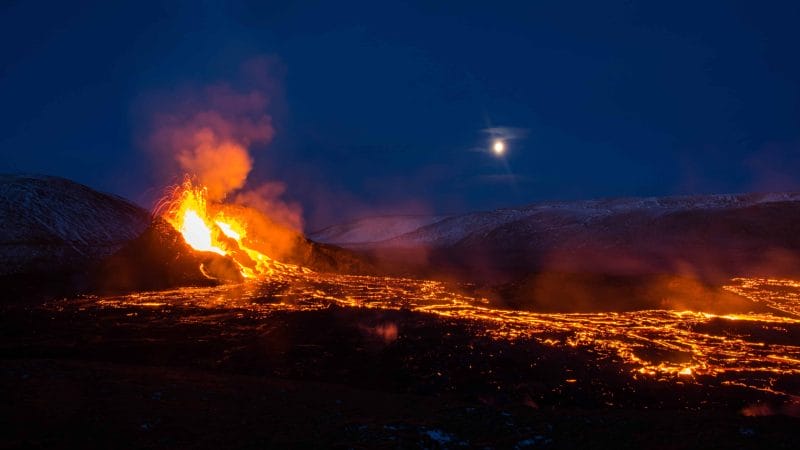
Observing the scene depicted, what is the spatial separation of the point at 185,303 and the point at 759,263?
50860 millimetres

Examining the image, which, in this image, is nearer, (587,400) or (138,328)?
(587,400)

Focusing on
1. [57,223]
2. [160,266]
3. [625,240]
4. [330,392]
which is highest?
[625,240]

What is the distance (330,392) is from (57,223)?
3765 cm

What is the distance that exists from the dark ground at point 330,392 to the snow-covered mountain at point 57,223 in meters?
20.7

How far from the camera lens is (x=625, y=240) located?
79.8 meters

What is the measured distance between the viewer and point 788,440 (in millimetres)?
7918

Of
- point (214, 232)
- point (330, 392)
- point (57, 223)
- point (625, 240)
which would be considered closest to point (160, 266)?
point (214, 232)

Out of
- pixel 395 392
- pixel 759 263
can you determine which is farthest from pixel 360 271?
pixel 759 263

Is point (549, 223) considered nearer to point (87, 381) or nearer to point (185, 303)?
point (185, 303)

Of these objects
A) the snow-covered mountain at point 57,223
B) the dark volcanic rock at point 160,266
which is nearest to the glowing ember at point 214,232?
the dark volcanic rock at point 160,266

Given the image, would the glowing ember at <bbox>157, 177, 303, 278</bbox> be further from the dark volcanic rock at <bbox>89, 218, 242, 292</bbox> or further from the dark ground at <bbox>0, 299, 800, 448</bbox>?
the dark ground at <bbox>0, 299, 800, 448</bbox>

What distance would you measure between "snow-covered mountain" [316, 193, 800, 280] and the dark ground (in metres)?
24.8

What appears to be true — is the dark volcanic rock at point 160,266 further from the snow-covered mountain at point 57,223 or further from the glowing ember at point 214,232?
the snow-covered mountain at point 57,223

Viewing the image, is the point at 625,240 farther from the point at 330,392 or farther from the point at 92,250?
the point at 330,392
